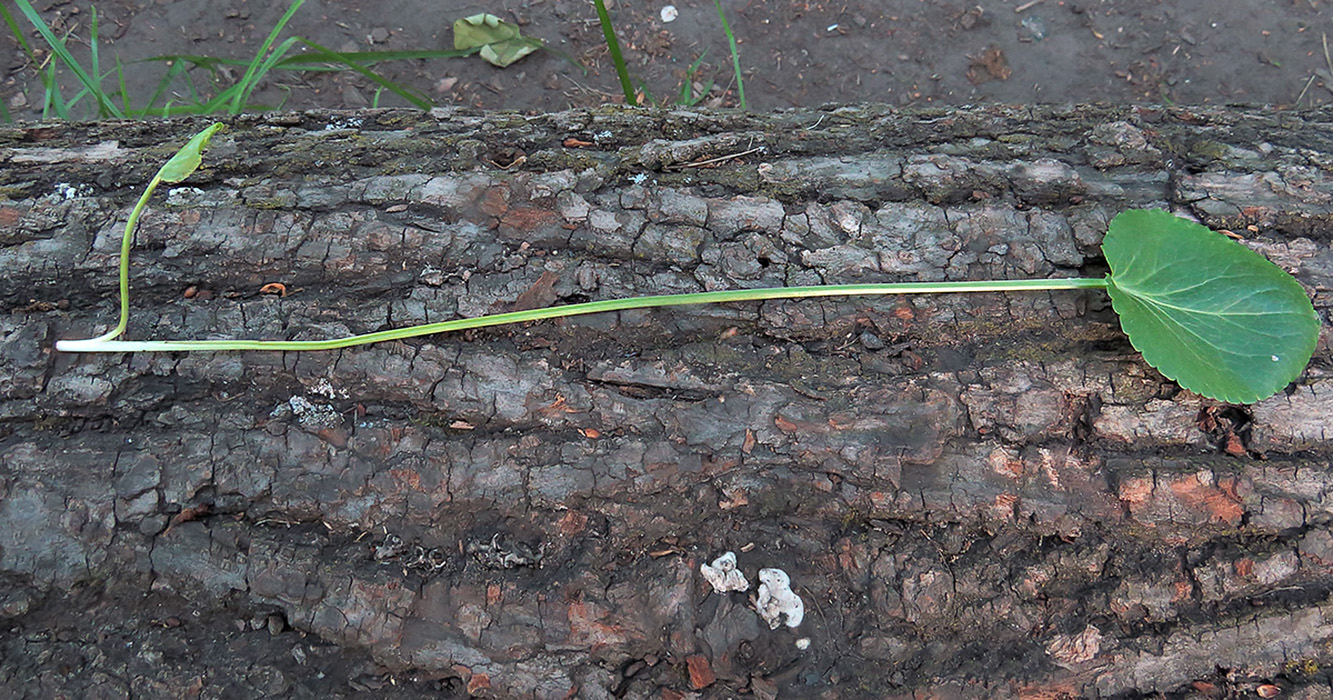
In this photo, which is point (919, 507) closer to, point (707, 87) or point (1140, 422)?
point (1140, 422)

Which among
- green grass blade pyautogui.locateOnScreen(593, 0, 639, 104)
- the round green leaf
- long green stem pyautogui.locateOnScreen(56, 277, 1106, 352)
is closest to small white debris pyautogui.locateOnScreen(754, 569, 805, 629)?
long green stem pyautogui.locateOnScreen(56, 277, 1106, 352)

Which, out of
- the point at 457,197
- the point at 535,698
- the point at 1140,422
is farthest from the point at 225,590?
the point at 1140,422

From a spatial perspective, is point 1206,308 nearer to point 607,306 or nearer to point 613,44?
point 607,306

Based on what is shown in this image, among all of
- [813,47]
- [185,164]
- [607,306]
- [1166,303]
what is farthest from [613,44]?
[1166,303]

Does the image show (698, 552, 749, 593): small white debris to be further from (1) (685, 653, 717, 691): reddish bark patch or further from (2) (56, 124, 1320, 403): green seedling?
(2) (56, 124, 1320, 403): green seedling

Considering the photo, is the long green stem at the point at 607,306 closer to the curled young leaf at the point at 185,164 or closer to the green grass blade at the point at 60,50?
the curled young leaf at the point at 185,164

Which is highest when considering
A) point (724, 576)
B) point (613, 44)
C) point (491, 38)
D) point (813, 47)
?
point (613, 44)
